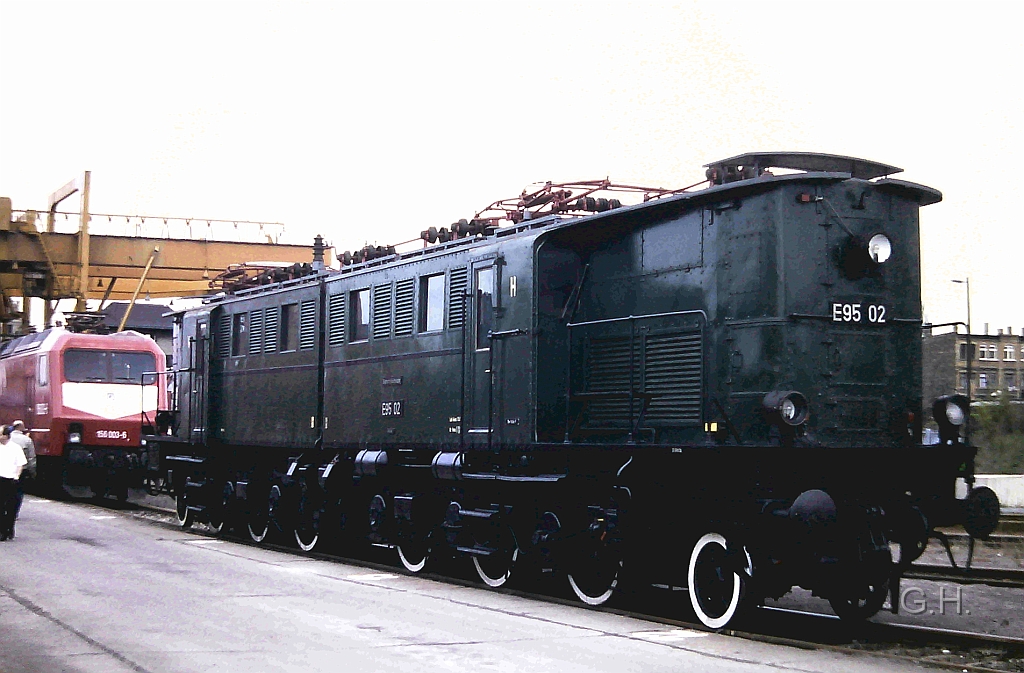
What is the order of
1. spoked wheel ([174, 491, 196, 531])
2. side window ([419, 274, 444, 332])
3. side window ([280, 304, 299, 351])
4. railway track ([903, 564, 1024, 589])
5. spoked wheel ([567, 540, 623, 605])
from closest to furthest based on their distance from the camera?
1. spoked wheel ([567, 540, 623, 605])
2. railway track ([903, 564, 1024, 589])
3. side window ([419, 274, 444, 332])
4. side window ([280, 304, 299, 351])
5. spoked wheel ([174, 491, 196, 531])

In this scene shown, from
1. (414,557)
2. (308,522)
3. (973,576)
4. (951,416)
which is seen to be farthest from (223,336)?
(951,416)

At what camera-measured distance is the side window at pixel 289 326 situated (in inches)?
754

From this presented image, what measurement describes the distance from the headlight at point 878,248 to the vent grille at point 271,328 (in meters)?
11.1

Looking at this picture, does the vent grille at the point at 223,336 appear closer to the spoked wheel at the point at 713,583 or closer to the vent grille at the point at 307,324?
the vent grille at the point at 307,324

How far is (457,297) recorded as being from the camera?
15062 millimetres

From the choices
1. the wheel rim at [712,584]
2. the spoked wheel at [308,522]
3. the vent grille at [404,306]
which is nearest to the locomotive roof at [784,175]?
the wheel rim at [712,584]

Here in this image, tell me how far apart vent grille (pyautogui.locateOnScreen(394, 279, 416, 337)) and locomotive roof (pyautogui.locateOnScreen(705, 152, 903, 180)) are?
18.5ft

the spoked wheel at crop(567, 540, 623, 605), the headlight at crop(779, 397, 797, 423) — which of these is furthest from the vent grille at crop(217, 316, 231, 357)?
the headlight at crop(779, 397, 797, 423)

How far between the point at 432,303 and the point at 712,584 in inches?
234

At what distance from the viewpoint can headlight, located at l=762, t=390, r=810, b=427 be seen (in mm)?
10406

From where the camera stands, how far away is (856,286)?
1120 cm

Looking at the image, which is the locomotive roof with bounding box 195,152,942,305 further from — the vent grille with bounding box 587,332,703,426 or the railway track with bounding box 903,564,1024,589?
the railway track with bounding box 903,564,1024,589

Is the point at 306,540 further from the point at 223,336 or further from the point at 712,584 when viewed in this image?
the point at 712,584

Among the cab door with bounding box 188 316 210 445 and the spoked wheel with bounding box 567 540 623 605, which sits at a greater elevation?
the cab door with bounding box 188 316 210 445
